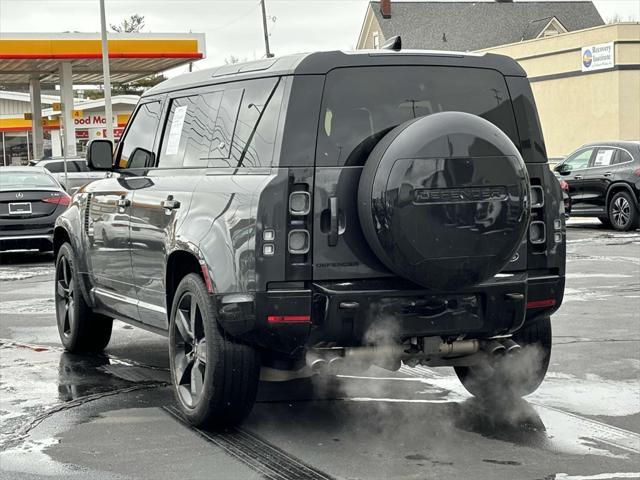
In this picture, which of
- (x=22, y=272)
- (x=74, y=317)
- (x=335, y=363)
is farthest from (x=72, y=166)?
(x=335, y=363)

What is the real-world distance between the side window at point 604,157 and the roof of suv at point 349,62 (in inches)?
615

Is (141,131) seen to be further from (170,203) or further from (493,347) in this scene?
(493,347)

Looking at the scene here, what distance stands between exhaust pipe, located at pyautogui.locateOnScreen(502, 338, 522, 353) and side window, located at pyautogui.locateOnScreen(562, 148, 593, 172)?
1596 centimetres

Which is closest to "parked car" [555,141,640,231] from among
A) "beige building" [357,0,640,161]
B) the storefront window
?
"beige building" [357,0,640,161]

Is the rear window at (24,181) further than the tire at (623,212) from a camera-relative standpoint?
No

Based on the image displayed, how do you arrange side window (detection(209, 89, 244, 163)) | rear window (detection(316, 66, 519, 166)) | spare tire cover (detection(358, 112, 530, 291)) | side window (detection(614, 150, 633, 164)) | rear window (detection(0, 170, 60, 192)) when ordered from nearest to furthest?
1. spare tire cover (detection(358, 112, 530, 291))
2. rear window (detection(316, 66, 519, 166))
3. side window (detection(209, 89, 244, 163))
4. rear window (detection(0, 170, 60, 192))
5. side window (detection(614, 150, 633, 164))

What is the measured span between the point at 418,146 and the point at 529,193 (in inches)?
27.4

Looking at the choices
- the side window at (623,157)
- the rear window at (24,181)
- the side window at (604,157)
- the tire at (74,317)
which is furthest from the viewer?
the side window at (604,157)

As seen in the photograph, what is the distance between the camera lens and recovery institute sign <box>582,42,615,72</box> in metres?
40.8

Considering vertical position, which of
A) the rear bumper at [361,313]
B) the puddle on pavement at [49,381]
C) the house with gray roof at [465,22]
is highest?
the house with gray roof at [465,22]

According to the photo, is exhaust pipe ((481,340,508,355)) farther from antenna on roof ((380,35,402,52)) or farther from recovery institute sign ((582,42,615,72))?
recovery institute sign ((582,42,615,72))

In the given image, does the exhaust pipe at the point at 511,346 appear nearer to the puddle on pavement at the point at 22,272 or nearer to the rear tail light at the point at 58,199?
the puddle on pavement at the point at 22,272

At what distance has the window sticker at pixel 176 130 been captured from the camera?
7289 mm

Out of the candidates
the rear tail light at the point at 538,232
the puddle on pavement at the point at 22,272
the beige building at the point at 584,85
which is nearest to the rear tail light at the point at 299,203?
the rear tail light at the point at 538,232
